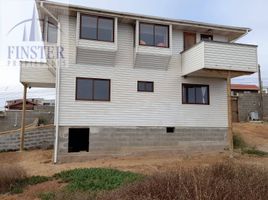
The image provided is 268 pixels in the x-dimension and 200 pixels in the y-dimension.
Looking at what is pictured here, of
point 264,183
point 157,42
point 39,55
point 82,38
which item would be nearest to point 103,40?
point 82,38

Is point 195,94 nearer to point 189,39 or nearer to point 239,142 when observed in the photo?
point 189,39

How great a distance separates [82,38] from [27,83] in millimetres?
4962

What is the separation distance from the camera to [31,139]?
781 inches

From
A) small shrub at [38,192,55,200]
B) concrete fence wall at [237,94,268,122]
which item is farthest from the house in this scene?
concrete fence wall at [237,94,268,122]

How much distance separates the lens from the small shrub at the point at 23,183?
9.42 m

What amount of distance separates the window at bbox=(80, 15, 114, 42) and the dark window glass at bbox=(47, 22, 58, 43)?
4.95 ft

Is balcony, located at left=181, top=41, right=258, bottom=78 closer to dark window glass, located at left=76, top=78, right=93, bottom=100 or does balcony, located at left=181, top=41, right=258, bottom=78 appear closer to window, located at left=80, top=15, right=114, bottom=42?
window, located at left=80, top=15, right=114, bottom=42

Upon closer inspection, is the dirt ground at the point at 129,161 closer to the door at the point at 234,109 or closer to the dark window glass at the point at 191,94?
the dark window glass at the point at 191,94

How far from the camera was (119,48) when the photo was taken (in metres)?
15.9

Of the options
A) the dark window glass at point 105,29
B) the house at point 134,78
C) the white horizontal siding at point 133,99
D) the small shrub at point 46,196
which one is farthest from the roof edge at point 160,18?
the small shrub at point 46,196

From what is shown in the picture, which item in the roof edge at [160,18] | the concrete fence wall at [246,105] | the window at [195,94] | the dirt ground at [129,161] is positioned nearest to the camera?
the dirt ground at [129,161]

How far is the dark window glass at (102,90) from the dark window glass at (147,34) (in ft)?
8.95

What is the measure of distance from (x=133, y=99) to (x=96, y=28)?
384 cm

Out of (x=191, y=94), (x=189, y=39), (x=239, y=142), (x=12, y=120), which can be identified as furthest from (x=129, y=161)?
(x=12, y=120)
